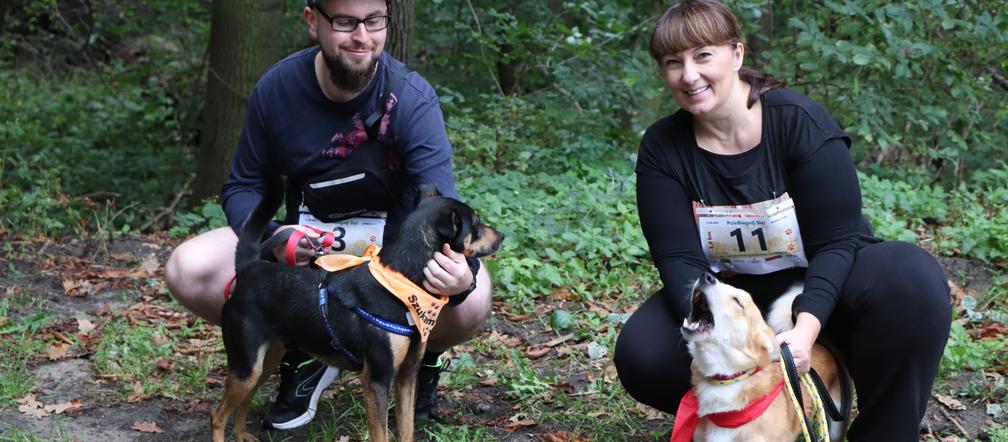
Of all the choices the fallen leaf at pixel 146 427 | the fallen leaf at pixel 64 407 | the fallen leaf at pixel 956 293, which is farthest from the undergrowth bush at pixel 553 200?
the fallen leaf at pixel 64 407

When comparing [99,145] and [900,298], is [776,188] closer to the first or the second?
[900,298]

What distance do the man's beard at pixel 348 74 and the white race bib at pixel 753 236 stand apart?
1.42 m

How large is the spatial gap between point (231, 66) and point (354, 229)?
491 centimetres

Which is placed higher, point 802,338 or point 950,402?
point 802,338

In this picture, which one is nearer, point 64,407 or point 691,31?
point 691,31

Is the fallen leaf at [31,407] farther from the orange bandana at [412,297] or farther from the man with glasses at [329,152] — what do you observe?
the orange bandana at [412,297]

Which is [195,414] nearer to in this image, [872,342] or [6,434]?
[6,434]

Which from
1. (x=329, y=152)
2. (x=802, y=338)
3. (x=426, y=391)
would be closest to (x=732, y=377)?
(x=802, y=338)

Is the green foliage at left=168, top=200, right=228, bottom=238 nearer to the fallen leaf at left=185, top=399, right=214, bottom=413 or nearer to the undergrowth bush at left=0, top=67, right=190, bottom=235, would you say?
the undergrowth bush at left=0, top=67, right=190, bottom=235

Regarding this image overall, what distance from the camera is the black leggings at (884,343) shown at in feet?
10.5

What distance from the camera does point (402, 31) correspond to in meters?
7.06

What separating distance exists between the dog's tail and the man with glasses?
13 cm

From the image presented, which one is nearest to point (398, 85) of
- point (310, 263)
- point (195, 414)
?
point (310, 263)

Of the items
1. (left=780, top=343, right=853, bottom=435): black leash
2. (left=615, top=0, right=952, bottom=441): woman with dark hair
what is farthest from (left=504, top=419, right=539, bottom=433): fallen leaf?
(left=780, top=343, right=853, bottom=435): black leash
